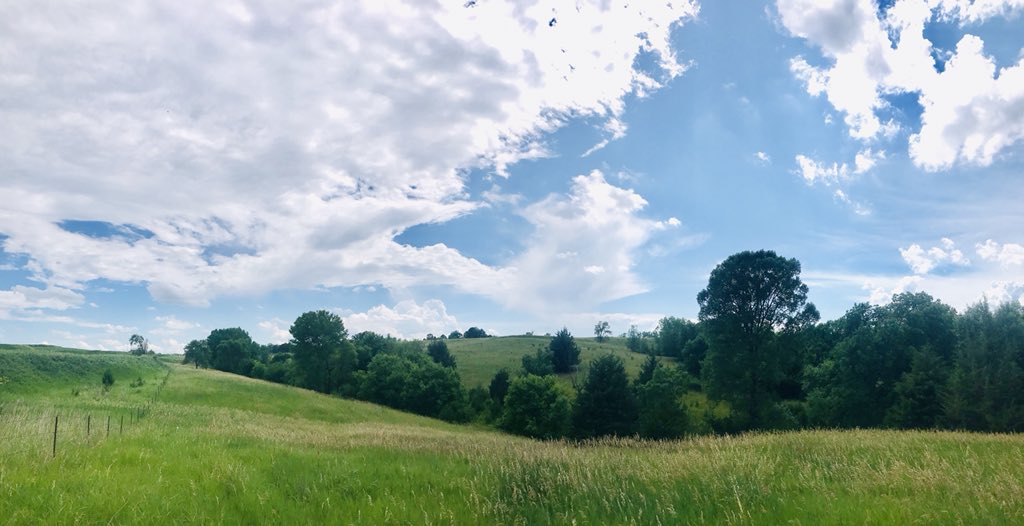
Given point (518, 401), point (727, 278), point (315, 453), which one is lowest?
point (518, 401)

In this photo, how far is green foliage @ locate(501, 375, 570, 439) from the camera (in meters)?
52.7

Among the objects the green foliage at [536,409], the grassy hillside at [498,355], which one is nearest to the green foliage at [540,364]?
the grassy hillside at [498,355]

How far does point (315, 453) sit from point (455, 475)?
4.96 m

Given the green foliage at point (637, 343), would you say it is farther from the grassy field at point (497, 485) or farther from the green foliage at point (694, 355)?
the grassy field at point (497, 485)

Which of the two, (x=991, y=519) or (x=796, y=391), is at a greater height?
(x=991, y=519)

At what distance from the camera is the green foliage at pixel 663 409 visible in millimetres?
43062

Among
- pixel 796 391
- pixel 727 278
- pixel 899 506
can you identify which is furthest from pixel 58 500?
pixel 796 391

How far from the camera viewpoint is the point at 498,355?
4481 inches

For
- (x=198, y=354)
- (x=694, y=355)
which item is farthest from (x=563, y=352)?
(x=198, y=354)

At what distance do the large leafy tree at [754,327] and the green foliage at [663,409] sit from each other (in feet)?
20.4

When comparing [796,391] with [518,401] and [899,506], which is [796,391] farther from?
[899,506]

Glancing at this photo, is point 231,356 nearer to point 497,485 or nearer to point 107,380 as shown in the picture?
point 107,380

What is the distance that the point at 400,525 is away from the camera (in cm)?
656

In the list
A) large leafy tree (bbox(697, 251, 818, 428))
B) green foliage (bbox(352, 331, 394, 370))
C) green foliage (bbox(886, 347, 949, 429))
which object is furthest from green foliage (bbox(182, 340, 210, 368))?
green foliage (bbox(886, 347, 949, 429))
